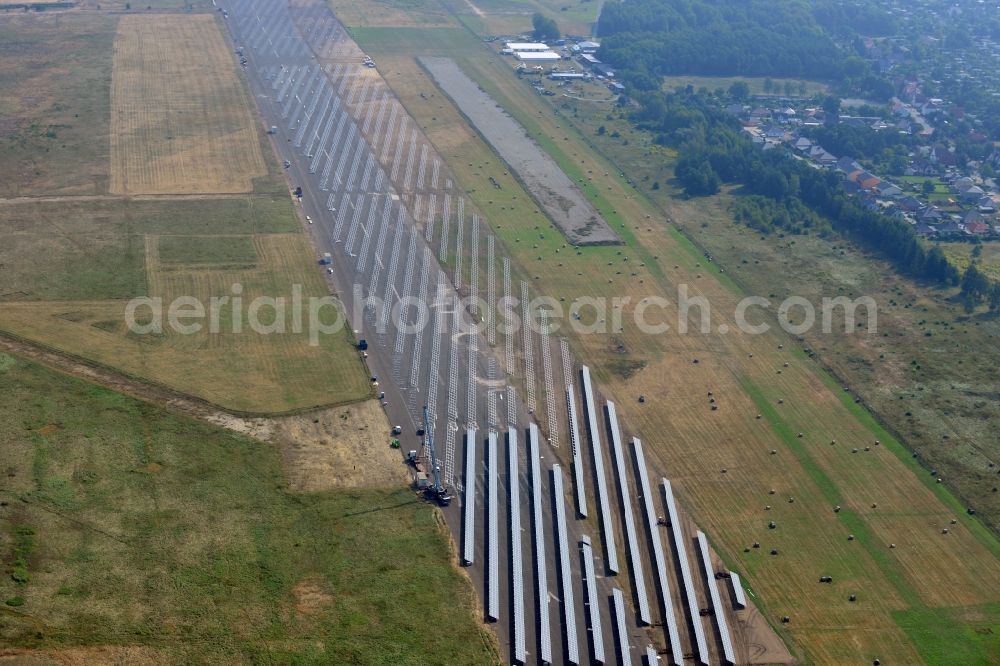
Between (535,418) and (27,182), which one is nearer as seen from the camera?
(535,418)

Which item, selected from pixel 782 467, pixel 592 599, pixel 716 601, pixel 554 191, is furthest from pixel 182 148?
pixel 716 601

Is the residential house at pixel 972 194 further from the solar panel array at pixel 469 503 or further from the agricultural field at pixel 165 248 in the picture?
the agricultural field at pixel 165 248

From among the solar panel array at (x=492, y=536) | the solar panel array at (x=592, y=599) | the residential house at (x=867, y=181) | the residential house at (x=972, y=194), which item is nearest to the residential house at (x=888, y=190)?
the residential house at (x=867, y=181)

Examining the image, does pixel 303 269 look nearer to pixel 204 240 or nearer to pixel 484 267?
pixel 204 240

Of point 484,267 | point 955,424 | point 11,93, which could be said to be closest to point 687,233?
point 484,267

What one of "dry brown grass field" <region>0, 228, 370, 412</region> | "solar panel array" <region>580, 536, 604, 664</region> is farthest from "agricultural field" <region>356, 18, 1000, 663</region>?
"dry brown grass field" <region>0, 228, 370, 412</region>

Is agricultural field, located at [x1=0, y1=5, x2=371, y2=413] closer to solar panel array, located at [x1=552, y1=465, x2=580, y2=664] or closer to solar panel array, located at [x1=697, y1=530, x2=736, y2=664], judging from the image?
solar panel array, located at [x1=552, y1=465, x2=580, y2=664]
